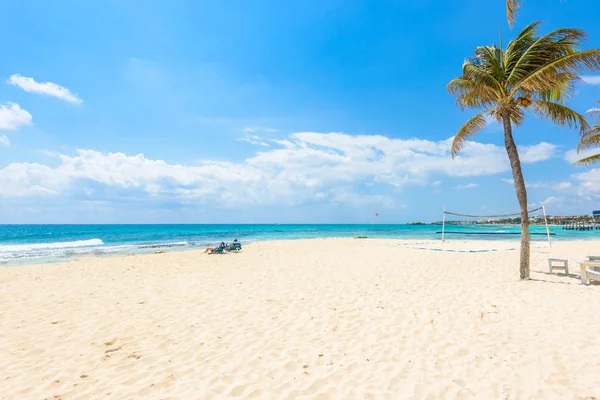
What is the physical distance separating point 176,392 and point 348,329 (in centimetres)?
298

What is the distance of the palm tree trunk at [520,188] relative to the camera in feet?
28.9

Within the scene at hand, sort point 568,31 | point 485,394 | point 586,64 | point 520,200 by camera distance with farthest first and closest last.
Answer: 1. point 520,200
2. point 568,31
3. point 586,64
4. point 485,394

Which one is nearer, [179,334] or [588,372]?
[588,372]

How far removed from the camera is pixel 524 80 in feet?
26.1

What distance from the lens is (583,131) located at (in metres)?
9.46

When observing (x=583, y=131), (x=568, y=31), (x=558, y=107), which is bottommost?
(x=583, y=131)

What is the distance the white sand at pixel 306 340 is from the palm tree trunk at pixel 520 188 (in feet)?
2.04

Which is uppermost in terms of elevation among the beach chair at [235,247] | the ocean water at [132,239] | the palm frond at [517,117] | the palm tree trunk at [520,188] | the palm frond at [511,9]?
the palm frond at [511,9]

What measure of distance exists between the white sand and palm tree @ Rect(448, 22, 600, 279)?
13.8 feet

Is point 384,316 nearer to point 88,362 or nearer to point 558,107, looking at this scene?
point 88,362

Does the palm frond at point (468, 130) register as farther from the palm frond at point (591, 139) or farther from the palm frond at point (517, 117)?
the palm frond at point (591, 139)

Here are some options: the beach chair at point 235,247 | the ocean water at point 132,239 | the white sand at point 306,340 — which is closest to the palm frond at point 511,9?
the white sand at point 306,340

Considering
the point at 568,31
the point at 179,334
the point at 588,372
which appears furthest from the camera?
the point at 568,31

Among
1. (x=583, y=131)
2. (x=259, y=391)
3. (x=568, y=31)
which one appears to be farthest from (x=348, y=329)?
(x=583, y=131)
